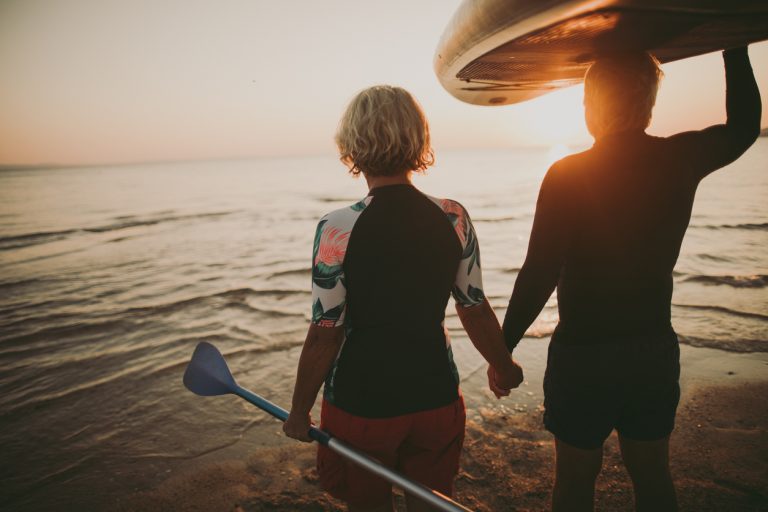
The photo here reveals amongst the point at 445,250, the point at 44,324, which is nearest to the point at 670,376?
the point at 445,250

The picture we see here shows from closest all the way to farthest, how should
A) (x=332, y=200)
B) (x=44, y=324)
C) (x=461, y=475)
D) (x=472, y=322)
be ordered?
(x=472, y=322), (x=461, y=475), (x=44, y=324), (x=332, y=200)

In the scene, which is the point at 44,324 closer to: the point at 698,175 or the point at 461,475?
the point at 461,475

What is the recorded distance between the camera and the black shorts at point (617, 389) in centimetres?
160

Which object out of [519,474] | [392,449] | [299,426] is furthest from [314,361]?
[519,474]

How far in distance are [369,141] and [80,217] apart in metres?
24.2

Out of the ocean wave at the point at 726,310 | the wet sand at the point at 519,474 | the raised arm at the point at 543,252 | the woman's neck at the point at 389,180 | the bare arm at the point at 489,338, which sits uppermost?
the woman's neck at the point at 389,180

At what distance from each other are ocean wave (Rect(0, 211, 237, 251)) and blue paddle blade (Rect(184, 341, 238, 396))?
1510cm

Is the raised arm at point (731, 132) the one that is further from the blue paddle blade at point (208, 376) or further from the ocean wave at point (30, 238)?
the ocean wave at point (30, 238)

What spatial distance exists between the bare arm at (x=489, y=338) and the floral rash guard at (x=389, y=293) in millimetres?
212

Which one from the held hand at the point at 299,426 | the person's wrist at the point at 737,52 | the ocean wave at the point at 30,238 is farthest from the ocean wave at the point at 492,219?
the ocean wave at the point at 30,238

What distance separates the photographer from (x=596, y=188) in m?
1.50

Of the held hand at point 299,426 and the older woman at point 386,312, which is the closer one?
the older woman at point 386,312

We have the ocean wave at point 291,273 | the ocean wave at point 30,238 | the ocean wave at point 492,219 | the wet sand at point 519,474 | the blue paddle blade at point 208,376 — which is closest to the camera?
the blue paddle blade at point 208,376

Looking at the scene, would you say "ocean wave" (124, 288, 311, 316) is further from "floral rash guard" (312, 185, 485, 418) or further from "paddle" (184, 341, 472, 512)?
"floral rash guard" (312, 185, 485, 418)
